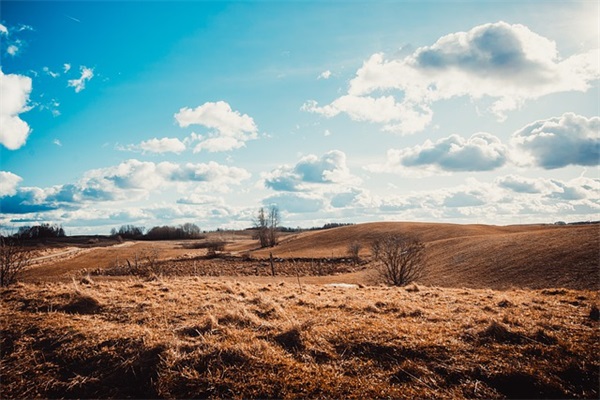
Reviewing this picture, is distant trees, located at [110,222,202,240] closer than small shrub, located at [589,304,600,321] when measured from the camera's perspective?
No

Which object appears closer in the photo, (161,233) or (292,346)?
(292,346)

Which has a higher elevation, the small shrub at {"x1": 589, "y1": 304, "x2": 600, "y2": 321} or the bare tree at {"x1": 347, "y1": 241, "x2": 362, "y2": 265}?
the small shrub at {"x1": 589, "y1": 304, "x2": 600, "y2": 321}

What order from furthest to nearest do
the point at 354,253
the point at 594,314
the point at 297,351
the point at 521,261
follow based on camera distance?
the point at 354,253 → the point at 521,261 → the point at 594,314 → the point at 297,351

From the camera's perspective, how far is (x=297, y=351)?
659cm

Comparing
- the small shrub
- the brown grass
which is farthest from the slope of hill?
the brown grass

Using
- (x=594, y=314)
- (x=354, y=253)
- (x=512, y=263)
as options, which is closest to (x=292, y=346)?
(x=594, y=314)

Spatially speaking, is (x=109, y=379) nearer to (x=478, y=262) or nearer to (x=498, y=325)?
(x=498, y=325)

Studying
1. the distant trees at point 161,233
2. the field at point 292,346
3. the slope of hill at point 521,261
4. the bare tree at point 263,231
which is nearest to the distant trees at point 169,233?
the distant trees at point 161,233

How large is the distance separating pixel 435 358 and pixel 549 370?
73.6 inches

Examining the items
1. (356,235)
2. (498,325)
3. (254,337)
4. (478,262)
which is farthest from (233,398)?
(356,235)

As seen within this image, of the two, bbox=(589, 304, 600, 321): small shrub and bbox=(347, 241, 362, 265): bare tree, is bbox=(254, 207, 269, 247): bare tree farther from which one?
bbox=(589, 304, 600, 321): small shrub

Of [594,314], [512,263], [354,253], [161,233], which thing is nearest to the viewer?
[594,314]

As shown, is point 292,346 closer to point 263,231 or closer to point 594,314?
point 594,314

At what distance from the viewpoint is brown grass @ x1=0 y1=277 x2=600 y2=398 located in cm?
549
